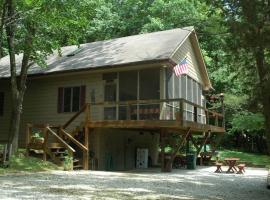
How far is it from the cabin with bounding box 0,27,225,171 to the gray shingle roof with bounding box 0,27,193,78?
6cm

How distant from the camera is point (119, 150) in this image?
75.1 feet

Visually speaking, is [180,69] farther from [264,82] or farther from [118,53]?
[264,82]

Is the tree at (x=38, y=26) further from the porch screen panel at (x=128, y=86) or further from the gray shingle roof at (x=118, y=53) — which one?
the porch screen panel at (x=128, y=86)

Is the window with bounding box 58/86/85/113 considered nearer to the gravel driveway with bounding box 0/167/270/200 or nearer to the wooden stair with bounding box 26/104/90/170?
the wooden stair with bounding box 26/104/90/170

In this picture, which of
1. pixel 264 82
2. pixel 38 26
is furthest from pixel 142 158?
pixel 264 82

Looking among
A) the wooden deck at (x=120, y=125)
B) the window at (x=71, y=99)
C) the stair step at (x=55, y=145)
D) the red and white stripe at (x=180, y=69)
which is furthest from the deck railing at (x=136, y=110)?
the stair step at (x=55, y=145)

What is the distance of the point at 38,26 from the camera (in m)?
18.8

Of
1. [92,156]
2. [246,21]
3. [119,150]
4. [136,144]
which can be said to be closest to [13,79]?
[92,156]

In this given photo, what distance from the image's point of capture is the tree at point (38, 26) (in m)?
17.8

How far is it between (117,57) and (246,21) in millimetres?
10745

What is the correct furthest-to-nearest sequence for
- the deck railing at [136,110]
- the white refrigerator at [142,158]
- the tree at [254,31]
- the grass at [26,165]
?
the white refrigerator at [142,158]
the deck railing at [136,110]
the grass at [26,165]
the tree at [254,31]

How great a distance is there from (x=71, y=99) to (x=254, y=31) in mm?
12756

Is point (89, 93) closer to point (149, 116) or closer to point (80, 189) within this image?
point (149, 116)

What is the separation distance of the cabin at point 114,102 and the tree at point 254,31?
595 cm
